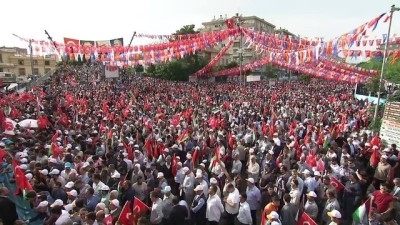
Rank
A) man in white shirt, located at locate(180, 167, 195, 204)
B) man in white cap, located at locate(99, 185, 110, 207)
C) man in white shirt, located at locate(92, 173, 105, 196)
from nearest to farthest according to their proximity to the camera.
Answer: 1. man in white cap, located at locate(99, 185, 110, 207)
2. man in white shirt, located at locate(92, 173, 105, 196)
3. man in white shirt, located at locate(180, 167, 195, 204)

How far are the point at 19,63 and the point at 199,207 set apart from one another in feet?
239

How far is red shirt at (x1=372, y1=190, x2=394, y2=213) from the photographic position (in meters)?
5.78

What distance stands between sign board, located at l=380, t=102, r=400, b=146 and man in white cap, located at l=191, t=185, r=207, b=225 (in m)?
8.23

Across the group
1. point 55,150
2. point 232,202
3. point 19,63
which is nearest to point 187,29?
point 19,63

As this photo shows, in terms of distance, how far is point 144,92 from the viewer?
27062 millimetres

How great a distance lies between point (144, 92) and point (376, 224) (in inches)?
923

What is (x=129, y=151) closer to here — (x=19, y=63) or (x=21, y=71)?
(x=19, y=63)

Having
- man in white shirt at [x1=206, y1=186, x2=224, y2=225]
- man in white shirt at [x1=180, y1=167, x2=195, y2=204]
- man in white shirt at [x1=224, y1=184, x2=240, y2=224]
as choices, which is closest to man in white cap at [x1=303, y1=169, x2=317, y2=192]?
man in white shirt at [x1=224, y1=184, x2=240, y2=224]

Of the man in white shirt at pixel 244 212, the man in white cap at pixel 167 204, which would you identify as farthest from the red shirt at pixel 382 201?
the man in white cap at pixel 167 204

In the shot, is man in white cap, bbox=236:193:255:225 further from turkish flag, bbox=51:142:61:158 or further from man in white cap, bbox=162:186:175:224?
turkish flag, bbox=51:142:61:158

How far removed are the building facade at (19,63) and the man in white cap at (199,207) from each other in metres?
63.2

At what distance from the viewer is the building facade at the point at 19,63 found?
63.8m

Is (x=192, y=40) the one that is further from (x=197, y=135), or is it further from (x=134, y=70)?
(x=134, y=70)

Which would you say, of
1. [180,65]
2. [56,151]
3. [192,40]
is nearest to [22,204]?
[56,151]
